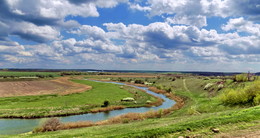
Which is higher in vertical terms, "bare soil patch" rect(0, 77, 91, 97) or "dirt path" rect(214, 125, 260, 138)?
"dirt path" rect(214, 125, 260, 138)

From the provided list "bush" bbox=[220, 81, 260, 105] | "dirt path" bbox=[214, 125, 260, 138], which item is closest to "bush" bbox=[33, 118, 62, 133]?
"dirt path" bbox=[214, 125, 260, 138]

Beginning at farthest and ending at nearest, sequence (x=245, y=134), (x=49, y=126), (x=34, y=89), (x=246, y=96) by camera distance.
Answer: (x=34, y=89) → (x=246, y=96) → (x=49, y=126) → (x=245, y=134)

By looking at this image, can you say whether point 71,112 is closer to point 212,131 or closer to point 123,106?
point 123,106

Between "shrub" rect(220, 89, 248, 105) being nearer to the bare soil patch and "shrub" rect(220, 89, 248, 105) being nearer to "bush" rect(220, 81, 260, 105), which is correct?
"bush" rect(220, 81, 260, 105)

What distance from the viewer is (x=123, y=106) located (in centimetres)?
5325

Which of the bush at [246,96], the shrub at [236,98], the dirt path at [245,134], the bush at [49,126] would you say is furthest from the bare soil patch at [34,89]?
the dirt path at [245,134]

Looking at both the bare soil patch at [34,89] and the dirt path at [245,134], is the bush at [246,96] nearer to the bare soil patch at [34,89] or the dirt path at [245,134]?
the dirt path at [245,134]

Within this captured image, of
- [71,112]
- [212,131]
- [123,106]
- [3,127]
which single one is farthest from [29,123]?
[212,131]

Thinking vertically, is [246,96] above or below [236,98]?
above

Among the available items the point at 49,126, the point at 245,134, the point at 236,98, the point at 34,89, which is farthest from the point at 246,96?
the point at 34,89

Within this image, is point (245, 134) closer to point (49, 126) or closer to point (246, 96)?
point (246, 96)

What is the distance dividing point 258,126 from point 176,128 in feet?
25.1

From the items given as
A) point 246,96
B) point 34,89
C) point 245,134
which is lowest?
point 34,89

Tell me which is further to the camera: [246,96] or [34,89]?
[34,89]
